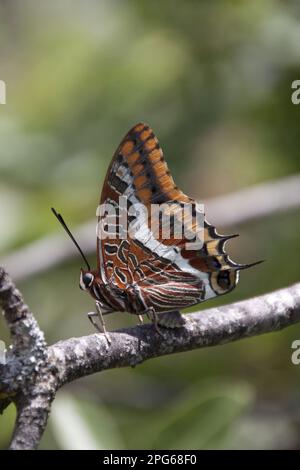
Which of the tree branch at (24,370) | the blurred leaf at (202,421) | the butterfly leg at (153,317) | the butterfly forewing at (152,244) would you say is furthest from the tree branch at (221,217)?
the tree branch at (24,370)

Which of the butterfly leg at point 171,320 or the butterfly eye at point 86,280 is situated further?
the butterfly eye at point 86,280

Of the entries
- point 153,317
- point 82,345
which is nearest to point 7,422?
point 153,317

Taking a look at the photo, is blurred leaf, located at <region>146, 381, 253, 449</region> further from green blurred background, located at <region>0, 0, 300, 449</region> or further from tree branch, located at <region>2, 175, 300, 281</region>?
tree branch, located at <region>2, 175, 300, 281</region>

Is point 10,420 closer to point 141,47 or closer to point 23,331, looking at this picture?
point 23,331

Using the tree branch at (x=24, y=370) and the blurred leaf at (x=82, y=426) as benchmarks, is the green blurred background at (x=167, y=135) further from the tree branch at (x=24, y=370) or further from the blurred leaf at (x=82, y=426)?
the tree branch at (x=24, y=370)

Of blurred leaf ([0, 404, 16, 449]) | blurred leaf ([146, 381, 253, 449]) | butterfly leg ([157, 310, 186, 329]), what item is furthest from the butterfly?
blurred leaf ([0, 404, 16, 449])

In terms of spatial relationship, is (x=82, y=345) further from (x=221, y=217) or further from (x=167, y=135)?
(x=167, y=135)
